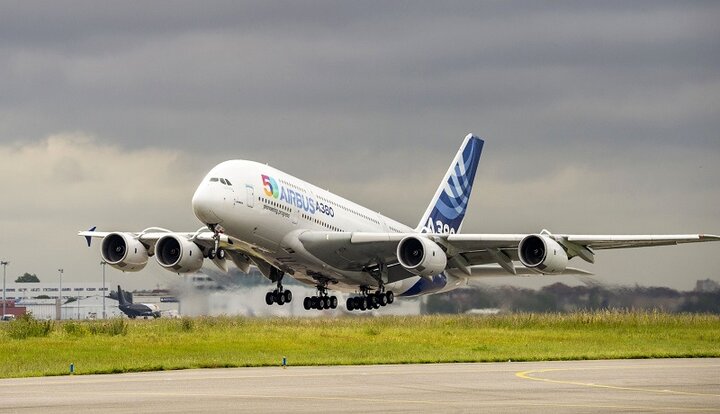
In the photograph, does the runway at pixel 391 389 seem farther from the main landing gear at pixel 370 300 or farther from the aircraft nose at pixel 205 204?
the main landing gear at pixel 370 300

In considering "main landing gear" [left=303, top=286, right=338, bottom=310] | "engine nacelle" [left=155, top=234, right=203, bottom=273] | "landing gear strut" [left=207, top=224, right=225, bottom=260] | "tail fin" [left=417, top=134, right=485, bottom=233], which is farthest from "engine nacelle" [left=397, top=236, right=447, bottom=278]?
"tail fin" [left=417, top=134, right=485, bottom=233]

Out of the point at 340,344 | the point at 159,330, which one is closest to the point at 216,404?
the point at 340,344

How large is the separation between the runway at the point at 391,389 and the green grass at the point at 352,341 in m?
4.49

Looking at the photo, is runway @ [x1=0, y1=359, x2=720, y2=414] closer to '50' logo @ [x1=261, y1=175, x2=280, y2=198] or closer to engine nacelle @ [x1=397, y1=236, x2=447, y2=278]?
'50' logo @ [x1=261, y1=175, x2=280, y2=198]

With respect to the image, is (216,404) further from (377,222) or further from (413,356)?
(377,222)

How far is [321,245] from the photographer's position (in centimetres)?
5012

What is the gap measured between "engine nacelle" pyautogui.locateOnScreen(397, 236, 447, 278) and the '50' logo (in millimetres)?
5895

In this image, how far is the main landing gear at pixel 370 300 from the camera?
2227 inches

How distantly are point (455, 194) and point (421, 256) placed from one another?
16142 millimetres

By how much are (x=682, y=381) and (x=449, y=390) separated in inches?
267

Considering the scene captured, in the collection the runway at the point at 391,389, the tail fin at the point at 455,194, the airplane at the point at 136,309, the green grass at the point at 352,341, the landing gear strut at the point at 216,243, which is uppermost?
the tail fin at the point at 455,194

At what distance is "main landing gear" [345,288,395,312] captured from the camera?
56.6 meters

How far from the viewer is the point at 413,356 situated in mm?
47031

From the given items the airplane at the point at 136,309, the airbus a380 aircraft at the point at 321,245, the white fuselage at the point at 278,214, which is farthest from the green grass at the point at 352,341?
the airplane at the point at 136,309
